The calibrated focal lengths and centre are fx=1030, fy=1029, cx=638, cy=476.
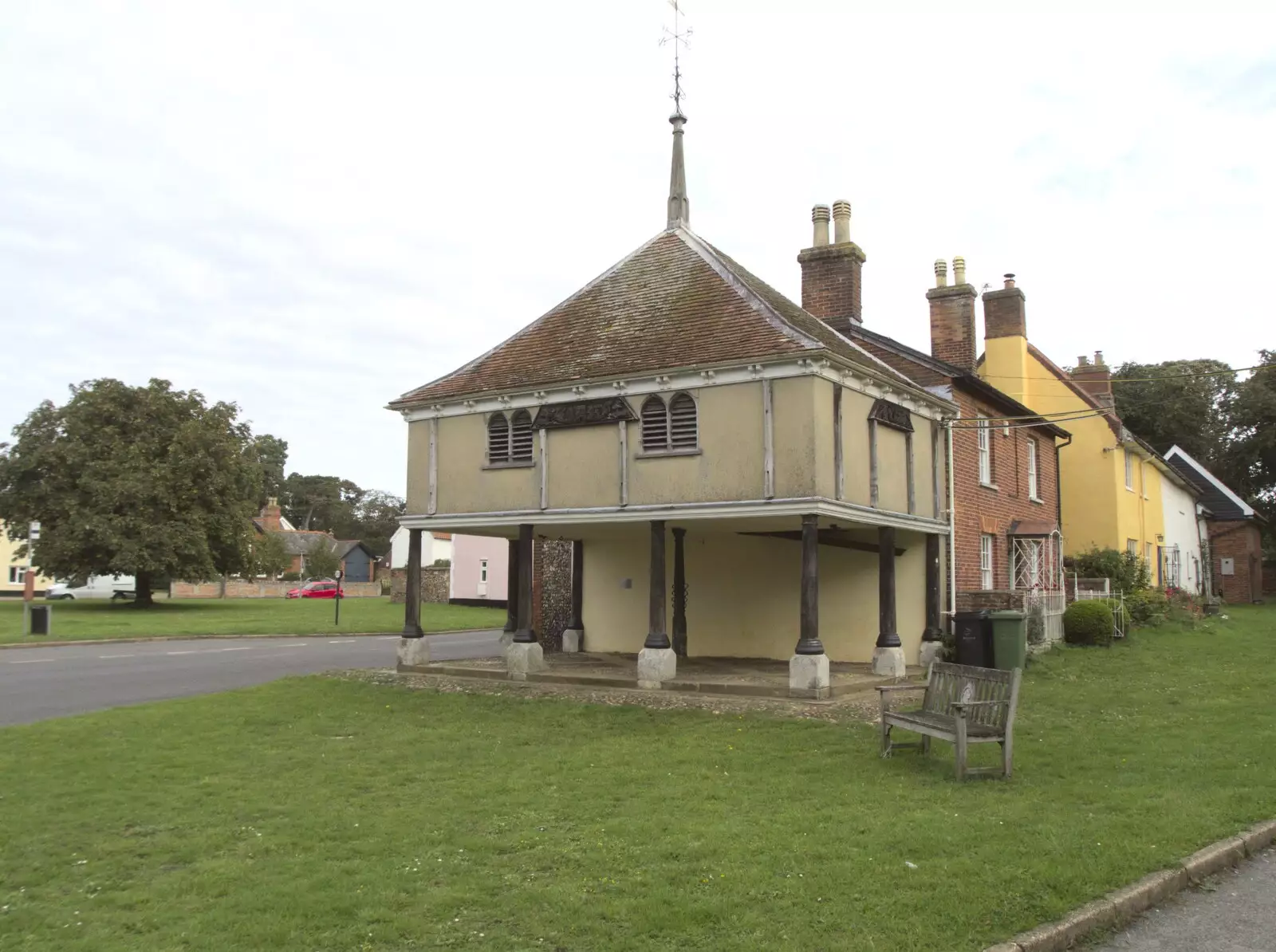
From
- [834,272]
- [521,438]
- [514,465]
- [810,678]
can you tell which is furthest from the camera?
[834,272]

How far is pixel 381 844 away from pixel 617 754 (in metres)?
3.82

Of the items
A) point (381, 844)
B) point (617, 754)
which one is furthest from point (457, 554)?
point (381, 844)

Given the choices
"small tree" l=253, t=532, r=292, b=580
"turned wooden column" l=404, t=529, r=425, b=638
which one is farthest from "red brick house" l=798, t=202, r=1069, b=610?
Result: "small tree" l=253, t=532, r=292, b=580

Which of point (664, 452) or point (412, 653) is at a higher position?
point (664, 452)

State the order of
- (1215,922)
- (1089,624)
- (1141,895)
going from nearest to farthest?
(1215,922)
(1141,895)
(1089,624)

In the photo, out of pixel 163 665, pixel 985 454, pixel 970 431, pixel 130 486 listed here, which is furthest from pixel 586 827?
pixel 130 486

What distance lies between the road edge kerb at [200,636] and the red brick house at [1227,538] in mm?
31383

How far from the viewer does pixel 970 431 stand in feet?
68.5

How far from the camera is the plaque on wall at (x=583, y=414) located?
54.5ft

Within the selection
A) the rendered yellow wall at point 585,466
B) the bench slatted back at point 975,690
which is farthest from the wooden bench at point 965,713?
the rendered yellow wall at point 585,466

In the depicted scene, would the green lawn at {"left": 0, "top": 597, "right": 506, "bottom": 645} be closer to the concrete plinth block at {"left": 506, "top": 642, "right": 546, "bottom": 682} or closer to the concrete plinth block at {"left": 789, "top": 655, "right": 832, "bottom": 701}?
the concrete plinth block at {"left": 506, "top": 642, "right": 546, "bottom": 682}

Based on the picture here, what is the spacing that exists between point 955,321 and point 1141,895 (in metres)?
18.9

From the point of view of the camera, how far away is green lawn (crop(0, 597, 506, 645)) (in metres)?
30.7

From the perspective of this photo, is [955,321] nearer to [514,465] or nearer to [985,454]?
[985,454]
